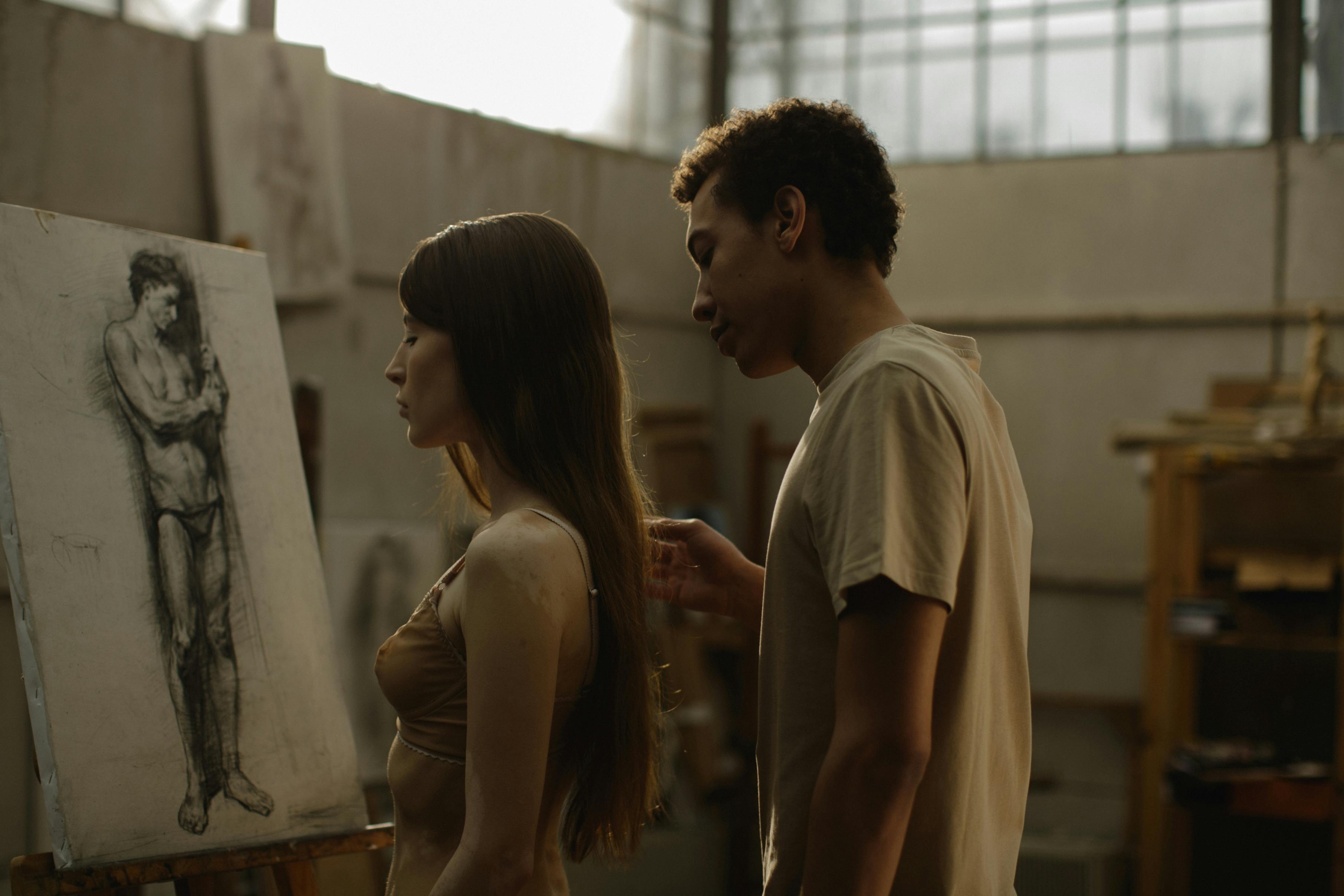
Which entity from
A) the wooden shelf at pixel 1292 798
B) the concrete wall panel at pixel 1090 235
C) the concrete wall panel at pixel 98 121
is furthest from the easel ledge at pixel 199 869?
the concrete wall panel at pixel 1090 235

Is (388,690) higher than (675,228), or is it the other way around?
(675,228)

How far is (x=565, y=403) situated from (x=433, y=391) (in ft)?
0.55

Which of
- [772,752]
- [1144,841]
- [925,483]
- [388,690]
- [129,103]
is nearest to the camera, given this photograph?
[925,483]

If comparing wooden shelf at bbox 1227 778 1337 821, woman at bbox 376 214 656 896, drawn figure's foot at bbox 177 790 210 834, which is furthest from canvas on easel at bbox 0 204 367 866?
wooden shelf at bbox 1227 778 1337 821

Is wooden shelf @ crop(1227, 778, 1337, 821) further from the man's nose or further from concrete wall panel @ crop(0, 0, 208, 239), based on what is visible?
concrete wall panel @ crop(0, 0, 208, 239)

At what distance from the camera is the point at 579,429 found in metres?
1.42

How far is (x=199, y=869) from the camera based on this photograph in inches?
63.6

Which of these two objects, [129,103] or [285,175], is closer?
[129,103]

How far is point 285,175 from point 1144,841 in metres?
4.43

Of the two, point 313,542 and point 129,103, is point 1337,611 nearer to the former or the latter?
point 313,542

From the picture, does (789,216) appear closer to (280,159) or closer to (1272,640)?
(280,159)

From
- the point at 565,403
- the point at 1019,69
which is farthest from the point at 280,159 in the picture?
the point at 1019,69

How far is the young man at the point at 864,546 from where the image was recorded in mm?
1048

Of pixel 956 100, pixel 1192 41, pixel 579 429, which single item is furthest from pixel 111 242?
pixel 1192 41
